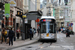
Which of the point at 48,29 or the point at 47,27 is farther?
the point at 47,27

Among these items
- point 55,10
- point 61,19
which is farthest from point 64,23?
point 55,10

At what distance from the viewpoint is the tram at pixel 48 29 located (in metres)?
21.2

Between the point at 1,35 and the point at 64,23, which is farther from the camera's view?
the point at 64,23

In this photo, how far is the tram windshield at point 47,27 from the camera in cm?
2147

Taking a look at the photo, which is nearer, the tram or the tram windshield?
the tram

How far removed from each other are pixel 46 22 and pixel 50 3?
218ft

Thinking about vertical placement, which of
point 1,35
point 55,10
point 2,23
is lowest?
point 1,35

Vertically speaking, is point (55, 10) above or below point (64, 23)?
above

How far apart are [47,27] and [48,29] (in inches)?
11.8

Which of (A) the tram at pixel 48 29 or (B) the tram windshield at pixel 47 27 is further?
(B) the tram windshield at pixel 47 27

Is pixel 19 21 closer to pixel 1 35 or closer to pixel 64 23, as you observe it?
pixel 1 35

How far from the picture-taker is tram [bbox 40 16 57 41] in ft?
69.5

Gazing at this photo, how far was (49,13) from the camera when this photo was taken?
86.1 meters

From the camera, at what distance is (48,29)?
70.7ft
